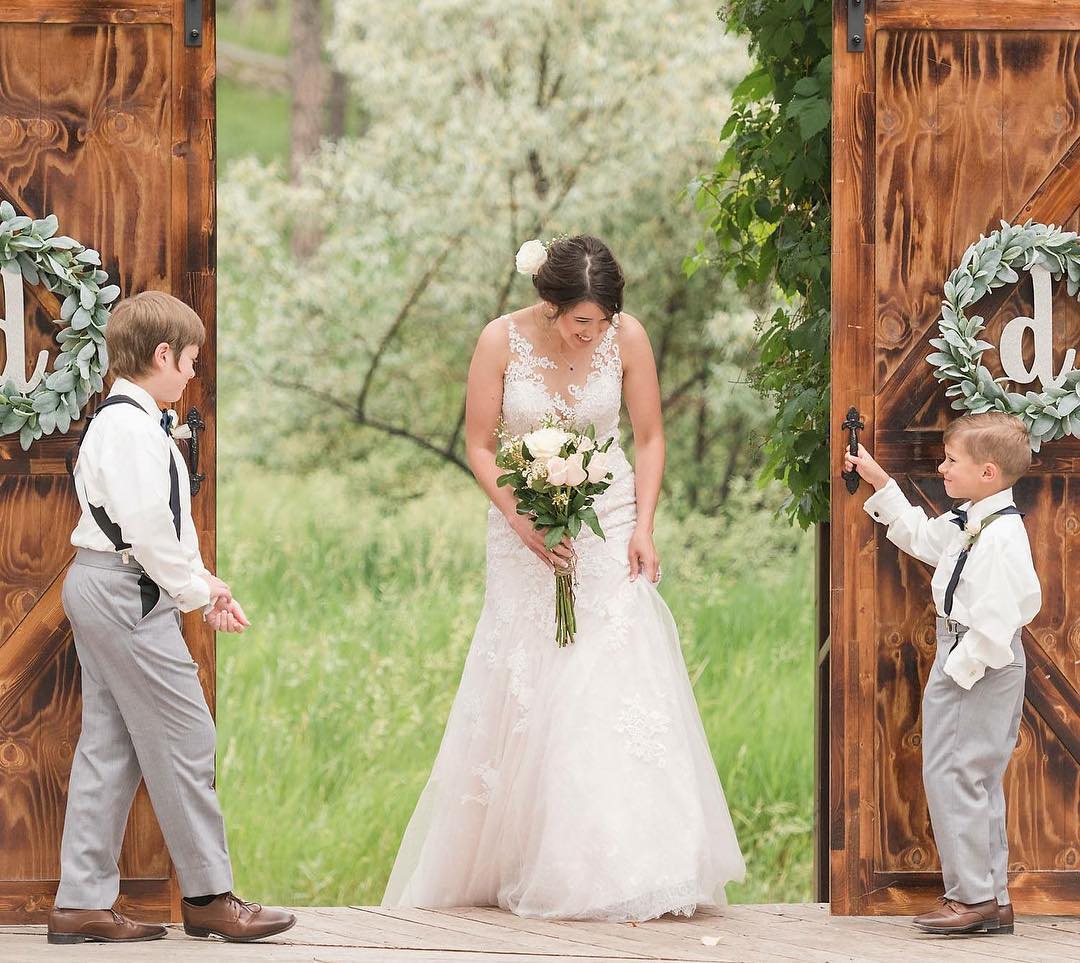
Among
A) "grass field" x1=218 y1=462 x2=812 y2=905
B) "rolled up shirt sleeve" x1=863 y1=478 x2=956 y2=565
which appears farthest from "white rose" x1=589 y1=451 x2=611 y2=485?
"grass field" x1=218 y1=462 x2=812 y2=905

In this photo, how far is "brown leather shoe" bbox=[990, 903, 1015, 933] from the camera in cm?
425

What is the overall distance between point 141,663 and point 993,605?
2.37m

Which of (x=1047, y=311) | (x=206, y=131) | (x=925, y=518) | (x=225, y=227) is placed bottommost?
(x=925, y=518)

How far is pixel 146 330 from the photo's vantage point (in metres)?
3.98

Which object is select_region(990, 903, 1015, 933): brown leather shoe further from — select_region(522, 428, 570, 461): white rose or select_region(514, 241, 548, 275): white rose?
select_region(514, 241, 548, 275): white rose

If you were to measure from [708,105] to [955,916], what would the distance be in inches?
274

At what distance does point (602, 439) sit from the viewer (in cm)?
467

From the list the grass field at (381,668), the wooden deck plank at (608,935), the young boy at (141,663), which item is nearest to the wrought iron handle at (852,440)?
the wooden deck plank at (608,935)

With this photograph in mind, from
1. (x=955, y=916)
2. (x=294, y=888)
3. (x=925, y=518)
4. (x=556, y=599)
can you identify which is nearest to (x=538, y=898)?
(x=556, y=599)

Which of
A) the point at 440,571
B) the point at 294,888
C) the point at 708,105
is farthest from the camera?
the point at 440,571

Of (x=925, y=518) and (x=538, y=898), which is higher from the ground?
(x=925, y=518)

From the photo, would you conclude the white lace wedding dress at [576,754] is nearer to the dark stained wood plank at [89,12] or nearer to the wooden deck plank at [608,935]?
the wooden deck plank at [608,935]

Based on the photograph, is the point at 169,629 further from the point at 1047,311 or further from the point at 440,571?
the point at 440,571

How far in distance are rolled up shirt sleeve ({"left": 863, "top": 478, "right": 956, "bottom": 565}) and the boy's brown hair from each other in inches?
80.8
